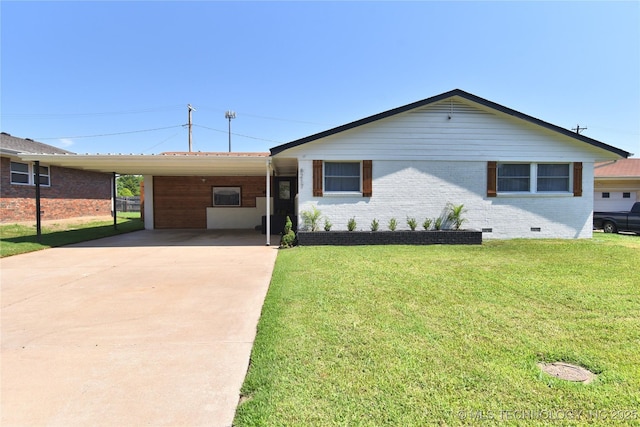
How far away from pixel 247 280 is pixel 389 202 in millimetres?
5928

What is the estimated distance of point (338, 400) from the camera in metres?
2.21

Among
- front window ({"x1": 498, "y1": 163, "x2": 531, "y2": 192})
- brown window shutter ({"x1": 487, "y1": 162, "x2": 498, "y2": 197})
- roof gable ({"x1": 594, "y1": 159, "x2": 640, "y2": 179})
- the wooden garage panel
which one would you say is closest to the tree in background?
the wooden garage panel

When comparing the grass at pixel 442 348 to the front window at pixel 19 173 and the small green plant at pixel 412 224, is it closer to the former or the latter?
the small green plant at pixel 412 224

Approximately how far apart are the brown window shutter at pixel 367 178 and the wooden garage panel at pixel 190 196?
679 cm

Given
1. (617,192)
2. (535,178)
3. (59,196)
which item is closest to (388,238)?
(535,178)

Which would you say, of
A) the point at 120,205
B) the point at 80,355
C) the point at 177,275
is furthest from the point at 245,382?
the point at 120,205

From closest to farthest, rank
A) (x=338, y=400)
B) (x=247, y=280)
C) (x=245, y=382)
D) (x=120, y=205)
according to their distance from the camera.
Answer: (x=338, y=400) → (x=245, y=382) → (x=247, y=280) → (x=120, y=205)

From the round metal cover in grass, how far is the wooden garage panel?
45.5ft

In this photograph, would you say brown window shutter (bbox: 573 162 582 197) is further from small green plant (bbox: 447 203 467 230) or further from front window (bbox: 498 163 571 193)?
small green plant (bbox: 447 203 467 230)

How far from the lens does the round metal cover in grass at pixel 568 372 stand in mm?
2475

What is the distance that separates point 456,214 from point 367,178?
308 centimetres

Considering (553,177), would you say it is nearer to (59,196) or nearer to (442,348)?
(442,348)

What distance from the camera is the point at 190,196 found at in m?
15.5

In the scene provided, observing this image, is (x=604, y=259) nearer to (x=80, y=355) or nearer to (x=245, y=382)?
(x=245, y=382)
